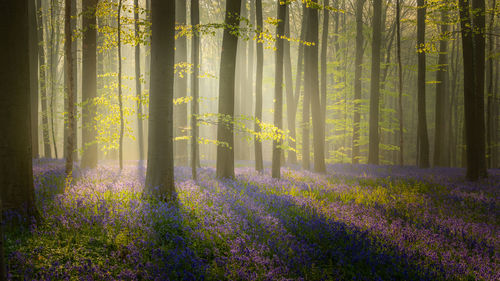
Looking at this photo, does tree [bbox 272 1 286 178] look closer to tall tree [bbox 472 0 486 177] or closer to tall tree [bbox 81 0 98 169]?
tall tree [bbox 81 0 98 169]

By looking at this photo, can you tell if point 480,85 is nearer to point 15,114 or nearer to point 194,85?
point 194,85

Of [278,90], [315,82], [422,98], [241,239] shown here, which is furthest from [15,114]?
[422,98]

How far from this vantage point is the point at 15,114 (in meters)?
4.40

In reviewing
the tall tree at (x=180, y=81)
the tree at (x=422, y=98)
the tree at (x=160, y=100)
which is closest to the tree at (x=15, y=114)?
the tree at (x=160, y=100)

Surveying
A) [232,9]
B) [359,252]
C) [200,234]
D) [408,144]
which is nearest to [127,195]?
[200,234]

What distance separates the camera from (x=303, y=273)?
386 cm

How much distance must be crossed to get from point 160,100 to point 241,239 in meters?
4.02

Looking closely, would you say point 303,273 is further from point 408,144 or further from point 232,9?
point 408,144

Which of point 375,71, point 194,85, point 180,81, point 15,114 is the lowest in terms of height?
point 15,114

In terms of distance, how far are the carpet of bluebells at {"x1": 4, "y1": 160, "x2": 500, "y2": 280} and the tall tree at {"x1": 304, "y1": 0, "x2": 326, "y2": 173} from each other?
6177 mm

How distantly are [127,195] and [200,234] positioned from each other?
2937 mm

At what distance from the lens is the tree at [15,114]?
14.2 ft

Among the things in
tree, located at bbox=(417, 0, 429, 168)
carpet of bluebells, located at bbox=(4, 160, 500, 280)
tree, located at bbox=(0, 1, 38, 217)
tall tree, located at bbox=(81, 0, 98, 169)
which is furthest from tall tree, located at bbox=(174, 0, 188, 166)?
tree, located at bbox=(417, 0, 429, 168)

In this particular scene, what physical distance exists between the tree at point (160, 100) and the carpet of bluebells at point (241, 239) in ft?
2.08
